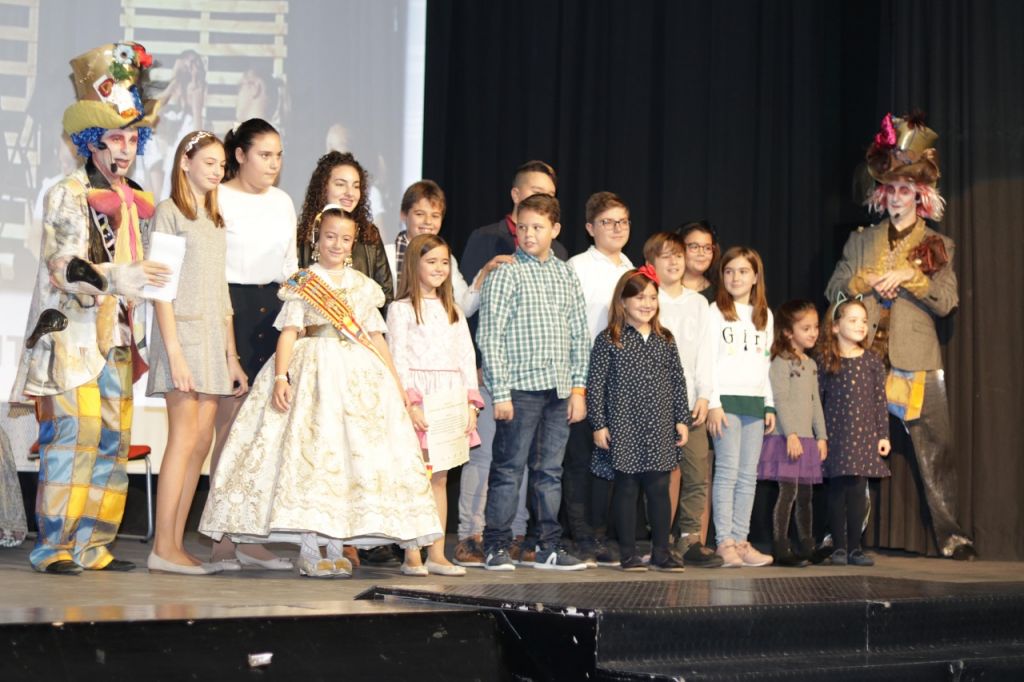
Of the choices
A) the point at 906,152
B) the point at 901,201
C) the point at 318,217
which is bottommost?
the point at 318,217

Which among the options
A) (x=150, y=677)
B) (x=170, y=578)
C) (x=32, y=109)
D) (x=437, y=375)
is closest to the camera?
(x=150, y=677)

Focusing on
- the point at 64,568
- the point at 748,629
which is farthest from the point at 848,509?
the point at 64,568

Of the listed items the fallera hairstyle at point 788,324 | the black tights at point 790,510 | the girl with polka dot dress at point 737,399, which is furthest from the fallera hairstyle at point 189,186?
the black tights at point 790,510

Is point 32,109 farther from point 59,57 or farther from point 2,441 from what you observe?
point 2,441

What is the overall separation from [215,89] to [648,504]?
277 cm

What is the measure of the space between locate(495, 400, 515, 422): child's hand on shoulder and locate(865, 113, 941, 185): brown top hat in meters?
2.38

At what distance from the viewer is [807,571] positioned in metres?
4.90

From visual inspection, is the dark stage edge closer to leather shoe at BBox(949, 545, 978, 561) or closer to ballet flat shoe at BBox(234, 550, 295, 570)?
ballet flat shoe at BBox(234, 550, 295, 570)

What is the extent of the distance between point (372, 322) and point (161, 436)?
1.99 metres

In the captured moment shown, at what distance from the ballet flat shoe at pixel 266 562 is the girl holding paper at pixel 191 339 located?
251 mm

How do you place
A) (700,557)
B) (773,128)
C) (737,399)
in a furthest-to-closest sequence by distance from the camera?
(773,128), (737,399), (700,557)

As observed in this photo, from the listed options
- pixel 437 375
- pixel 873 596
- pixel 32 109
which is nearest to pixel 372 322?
pixel 437 375

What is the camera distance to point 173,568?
13.0 ft

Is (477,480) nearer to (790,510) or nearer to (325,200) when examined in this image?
(325,200)
